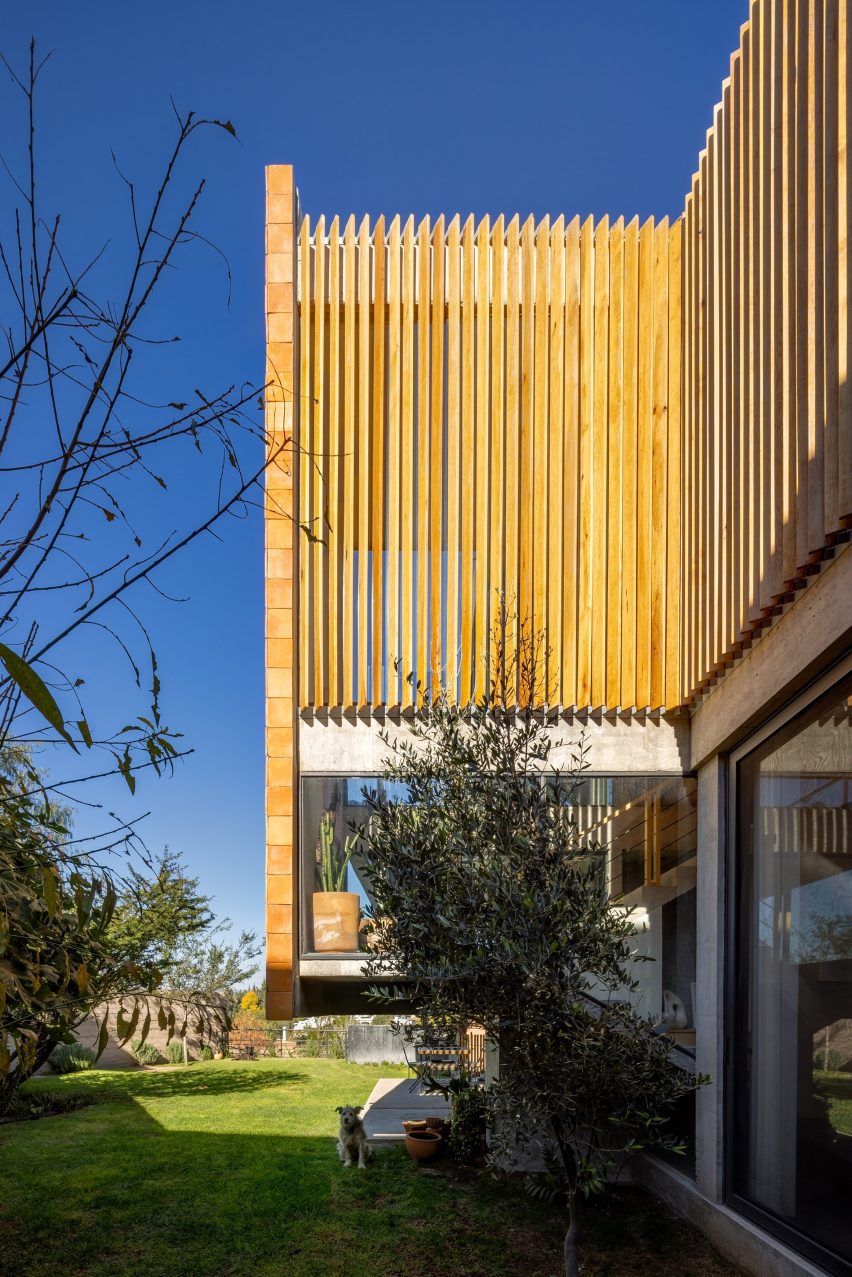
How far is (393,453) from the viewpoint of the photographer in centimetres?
882

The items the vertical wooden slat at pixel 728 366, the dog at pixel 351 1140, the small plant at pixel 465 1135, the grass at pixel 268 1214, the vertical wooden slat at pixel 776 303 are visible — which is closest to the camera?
the vertical wooden slat at pixel 776 303

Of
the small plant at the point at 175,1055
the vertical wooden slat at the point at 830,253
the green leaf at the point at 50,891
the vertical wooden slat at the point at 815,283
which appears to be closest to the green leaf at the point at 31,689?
the green leaf at the point at 50,891

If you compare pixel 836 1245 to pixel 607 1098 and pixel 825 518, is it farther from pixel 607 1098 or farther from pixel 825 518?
pixel 825 518

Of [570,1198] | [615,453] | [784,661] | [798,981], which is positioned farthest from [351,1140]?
[615,453]

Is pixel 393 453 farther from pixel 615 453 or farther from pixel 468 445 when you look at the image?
pixel 615 453

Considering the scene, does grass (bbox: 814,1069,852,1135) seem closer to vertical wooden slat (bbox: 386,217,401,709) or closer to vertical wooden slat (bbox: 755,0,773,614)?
vertical wooden slat (bbox: 755,0,773,614)

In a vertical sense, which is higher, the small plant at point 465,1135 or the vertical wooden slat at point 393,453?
the vertical wooden slat at point 393,453

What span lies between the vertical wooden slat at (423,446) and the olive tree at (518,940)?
66.6 inches

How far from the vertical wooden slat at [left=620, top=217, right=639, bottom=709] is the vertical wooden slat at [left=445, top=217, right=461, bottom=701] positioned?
1.34 metres

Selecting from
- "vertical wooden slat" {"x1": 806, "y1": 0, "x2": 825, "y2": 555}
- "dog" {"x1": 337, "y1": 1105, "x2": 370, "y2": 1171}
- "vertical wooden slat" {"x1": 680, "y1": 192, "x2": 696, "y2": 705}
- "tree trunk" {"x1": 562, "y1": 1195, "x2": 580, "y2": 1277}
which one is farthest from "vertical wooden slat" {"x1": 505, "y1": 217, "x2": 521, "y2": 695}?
"dog" {"x1": 337, "y1": 1105, "x2": 370, "y2": 1171}

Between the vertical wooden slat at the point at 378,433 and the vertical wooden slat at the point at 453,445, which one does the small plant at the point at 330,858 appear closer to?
the vertical wooden slat at the point at 453,445

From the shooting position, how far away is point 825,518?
195 inches

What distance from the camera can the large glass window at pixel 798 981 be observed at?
5484 mm

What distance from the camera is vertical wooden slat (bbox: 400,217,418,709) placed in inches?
339
